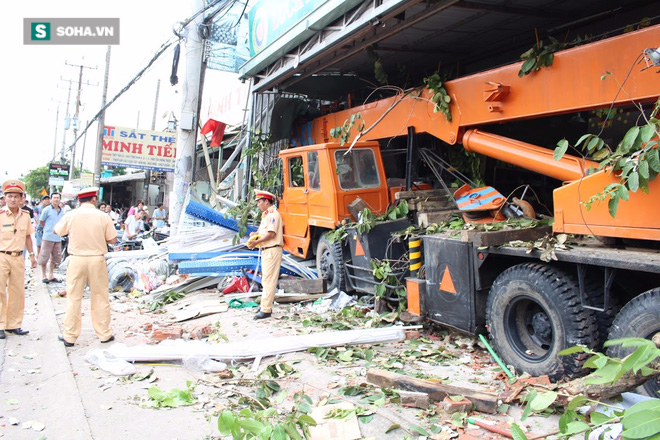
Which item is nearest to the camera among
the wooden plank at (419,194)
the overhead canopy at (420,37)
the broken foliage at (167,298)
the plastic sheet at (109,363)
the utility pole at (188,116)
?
the plastic sheet at (109,363)

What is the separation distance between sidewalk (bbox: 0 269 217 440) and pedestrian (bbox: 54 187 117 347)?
0.20 meters

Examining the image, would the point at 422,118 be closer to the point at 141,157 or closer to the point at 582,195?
the point at 582,195

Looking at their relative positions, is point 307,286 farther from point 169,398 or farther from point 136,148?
point 136,148

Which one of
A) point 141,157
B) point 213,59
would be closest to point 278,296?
point 213,59

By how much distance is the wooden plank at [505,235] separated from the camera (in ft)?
14.4

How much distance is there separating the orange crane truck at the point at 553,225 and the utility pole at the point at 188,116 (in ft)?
14.0

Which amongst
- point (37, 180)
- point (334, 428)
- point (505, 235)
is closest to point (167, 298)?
point (334, 428)

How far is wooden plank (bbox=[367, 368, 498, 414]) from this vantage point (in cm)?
352

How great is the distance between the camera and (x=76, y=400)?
3.95 meters

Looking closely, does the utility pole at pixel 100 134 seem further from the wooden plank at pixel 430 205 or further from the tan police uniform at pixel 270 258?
the wooden plank at pixel 430 205

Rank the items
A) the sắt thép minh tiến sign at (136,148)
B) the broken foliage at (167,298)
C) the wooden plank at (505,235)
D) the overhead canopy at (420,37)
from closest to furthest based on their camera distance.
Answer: the wooden plank at (505,235)
the overhead canopy at (420,37)
the broken foliage at (167,298)
the sắt thép minh tiến sign at (136,148)

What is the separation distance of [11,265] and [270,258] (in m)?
3.09

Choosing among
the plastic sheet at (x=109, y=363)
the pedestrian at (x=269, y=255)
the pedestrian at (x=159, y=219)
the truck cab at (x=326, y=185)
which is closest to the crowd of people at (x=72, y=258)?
the plastic sheet at (x=109, y=363)

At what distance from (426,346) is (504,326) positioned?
1.07 metres
